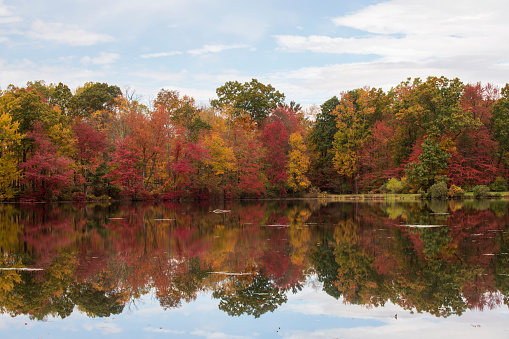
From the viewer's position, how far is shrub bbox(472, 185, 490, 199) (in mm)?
40031

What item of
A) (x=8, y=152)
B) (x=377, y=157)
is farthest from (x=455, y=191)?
(x=8, y=152)

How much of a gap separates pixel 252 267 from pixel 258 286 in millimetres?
1528

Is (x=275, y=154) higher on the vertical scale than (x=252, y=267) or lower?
higher

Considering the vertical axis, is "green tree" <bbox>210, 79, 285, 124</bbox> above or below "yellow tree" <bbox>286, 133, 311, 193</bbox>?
above

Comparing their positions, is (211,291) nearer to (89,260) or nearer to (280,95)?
(89,260)

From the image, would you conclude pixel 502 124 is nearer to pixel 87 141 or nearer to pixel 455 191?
pixel 455 191

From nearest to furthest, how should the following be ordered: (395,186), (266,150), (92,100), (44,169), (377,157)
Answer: (44,169) < (395,186) < (266,150) < (377,157) < (92,100)

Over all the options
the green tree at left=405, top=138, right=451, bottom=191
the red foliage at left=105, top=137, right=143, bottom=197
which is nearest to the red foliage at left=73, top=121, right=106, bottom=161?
the red foliage at left=105, top=137, right=143, bottom=197

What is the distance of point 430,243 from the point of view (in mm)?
12609

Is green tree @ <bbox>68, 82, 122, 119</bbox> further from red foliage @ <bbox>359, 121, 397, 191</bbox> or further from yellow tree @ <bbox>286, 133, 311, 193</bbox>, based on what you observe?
red foliage @ <bbox>359, 121, 397, 191</bbox>

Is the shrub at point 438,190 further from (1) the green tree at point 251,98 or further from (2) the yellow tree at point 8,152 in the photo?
(2) the yellow tree at point 8,152

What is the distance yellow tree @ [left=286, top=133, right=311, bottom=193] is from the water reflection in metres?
28.4

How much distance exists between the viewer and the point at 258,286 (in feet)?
27.0

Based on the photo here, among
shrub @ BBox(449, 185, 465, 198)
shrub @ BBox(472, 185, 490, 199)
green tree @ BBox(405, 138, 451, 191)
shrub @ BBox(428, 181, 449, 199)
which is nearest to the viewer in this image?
shrub @ BBox(428, 181, 449, 199)
